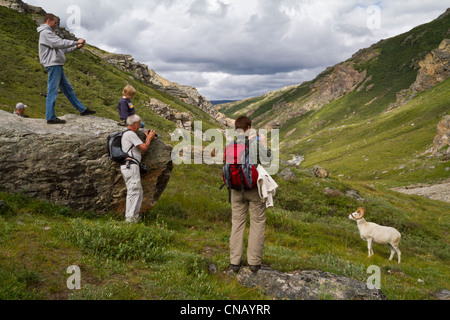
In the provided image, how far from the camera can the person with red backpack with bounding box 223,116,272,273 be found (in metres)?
6.87

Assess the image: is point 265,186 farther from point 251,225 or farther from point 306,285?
point 306,285

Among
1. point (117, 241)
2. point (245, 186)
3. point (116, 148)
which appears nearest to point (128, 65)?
point (116, 148)

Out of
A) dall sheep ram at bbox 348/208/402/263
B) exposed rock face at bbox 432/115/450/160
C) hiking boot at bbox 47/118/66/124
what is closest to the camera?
hiking boot at bbox 47/118/66/124

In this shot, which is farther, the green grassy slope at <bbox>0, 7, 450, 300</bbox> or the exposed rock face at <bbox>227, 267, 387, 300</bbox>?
the exposed rock face at <bbox>227, 267, 387, 300</bbox>

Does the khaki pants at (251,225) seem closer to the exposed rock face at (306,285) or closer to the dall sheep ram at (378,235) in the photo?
the exposed rock face at (306,285)

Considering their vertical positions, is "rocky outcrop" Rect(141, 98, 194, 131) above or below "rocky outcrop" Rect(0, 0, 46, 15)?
below

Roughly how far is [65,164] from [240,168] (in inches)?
253

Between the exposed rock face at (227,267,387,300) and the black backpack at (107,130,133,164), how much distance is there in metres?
5.11

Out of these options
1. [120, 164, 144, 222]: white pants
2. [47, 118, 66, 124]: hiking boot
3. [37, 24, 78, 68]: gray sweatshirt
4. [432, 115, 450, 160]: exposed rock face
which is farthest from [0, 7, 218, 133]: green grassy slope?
[432, 115, 450, 160]: exposed rock face

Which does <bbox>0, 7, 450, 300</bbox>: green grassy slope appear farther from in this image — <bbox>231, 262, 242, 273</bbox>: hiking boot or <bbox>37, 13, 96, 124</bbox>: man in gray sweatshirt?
<bbox>37, 13, 96, 124</bbox>: man in gray sweatshirt

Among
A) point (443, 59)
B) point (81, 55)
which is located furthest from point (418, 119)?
point (81, 55)

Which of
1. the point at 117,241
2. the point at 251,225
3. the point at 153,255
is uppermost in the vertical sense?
the point at 251,225

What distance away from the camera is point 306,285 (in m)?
6.56
